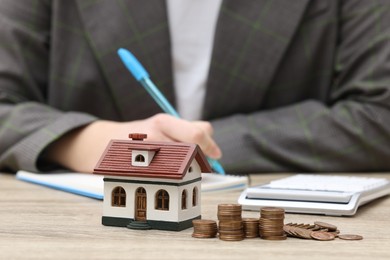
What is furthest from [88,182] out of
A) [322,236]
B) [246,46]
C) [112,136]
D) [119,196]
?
[246,46]

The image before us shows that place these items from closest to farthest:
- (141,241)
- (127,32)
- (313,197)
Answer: (141,241)
(313,197)
(127,32)

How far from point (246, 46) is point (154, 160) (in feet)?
2.08

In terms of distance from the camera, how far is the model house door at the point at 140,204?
52cm

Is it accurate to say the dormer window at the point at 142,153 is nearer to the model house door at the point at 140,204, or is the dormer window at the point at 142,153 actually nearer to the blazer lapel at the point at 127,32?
the model house door at the point at 140,204

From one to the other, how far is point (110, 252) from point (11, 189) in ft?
1.24

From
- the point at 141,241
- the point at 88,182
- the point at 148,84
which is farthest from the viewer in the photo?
the point at 148,84

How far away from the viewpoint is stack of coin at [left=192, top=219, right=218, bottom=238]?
50 centimetres

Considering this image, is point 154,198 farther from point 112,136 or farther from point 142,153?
point 112,136

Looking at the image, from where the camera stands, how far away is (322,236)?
0.50 meters

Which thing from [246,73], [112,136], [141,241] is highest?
[246,73]

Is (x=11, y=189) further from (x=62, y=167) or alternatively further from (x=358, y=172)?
(x=358, y=172)

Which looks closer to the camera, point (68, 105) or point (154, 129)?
point (154, 129)

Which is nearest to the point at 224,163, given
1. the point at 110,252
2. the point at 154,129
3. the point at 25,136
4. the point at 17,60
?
the point at 154,129

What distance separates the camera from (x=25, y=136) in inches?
38.9
